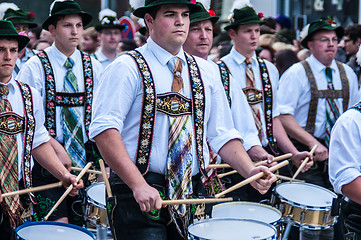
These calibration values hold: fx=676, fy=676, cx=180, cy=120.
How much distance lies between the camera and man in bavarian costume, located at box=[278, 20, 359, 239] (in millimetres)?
6773

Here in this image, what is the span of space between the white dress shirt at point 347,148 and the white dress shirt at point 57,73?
2.93 metres

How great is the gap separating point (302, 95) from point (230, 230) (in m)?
3.49

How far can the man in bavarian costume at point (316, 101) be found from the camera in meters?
6.77

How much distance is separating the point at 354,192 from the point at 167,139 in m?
1.15

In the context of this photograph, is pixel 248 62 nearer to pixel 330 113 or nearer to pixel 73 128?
pixel 330 113

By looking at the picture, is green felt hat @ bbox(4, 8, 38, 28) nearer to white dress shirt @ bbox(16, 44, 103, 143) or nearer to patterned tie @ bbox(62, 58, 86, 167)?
white dress shirt @ bbox(16, 44, 103, 143)

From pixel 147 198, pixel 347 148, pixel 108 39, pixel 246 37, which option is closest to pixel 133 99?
pixel 147 198

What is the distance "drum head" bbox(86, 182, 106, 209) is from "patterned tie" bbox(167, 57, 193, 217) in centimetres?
182

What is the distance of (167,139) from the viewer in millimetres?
3650

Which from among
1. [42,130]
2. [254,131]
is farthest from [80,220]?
[254,131]

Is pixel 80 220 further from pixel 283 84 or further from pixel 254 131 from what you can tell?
pixel 283 84

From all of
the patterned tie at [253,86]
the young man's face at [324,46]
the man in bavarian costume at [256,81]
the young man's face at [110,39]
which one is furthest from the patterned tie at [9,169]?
the young man's face at [110,39]

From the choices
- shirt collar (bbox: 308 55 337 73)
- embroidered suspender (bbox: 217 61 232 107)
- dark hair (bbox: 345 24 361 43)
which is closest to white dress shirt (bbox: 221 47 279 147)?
embroidered suspender (bbox: 217 61 232 107)

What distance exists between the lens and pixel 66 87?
6.23m
